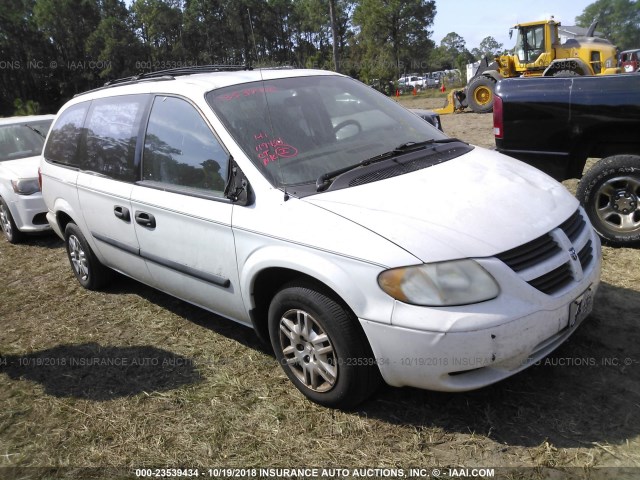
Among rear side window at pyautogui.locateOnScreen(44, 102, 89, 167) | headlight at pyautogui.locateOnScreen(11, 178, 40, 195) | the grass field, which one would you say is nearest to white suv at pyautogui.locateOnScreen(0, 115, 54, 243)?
headlight at pyautogui.locateOnScreen(11, 178, 40, 195)

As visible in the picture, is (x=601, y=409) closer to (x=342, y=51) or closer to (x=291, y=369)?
(x=291, y=369)

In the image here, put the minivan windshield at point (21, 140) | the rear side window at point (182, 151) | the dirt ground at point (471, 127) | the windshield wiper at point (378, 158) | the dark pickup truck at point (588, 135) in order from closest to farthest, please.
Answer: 1. the windshield wiper at point (378, 158)
2. the rear side window at point (182, 151)
3. the dark pickup truck at point (588, 135)
4. the minivan windshield at point (21, 140)
5. the dirt ground at point (471, 127)

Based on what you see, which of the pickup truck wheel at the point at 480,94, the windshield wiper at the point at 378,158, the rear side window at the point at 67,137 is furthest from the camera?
the pickup truck wheel at the point at 480,94

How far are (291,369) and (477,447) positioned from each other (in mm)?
1049

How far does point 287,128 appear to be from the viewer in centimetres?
323

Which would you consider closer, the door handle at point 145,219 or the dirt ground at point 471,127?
the door handle at point 145,219

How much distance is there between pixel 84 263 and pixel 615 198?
15.4 ft

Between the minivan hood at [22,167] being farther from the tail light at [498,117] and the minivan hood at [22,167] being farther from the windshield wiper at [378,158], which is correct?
the tail light at [498,117]

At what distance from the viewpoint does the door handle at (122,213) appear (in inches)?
149

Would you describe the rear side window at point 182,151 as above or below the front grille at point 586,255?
above

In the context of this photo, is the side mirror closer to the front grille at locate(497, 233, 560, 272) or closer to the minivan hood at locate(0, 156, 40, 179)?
the front grille at locate(497, 233, 560, 272)

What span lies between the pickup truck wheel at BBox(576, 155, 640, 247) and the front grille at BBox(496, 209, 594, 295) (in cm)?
192

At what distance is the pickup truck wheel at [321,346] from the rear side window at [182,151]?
32.6 inches

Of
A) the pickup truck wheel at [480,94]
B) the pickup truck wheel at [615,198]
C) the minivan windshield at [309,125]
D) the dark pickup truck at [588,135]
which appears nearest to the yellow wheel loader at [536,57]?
the pickup truck wheel at [480,94]
